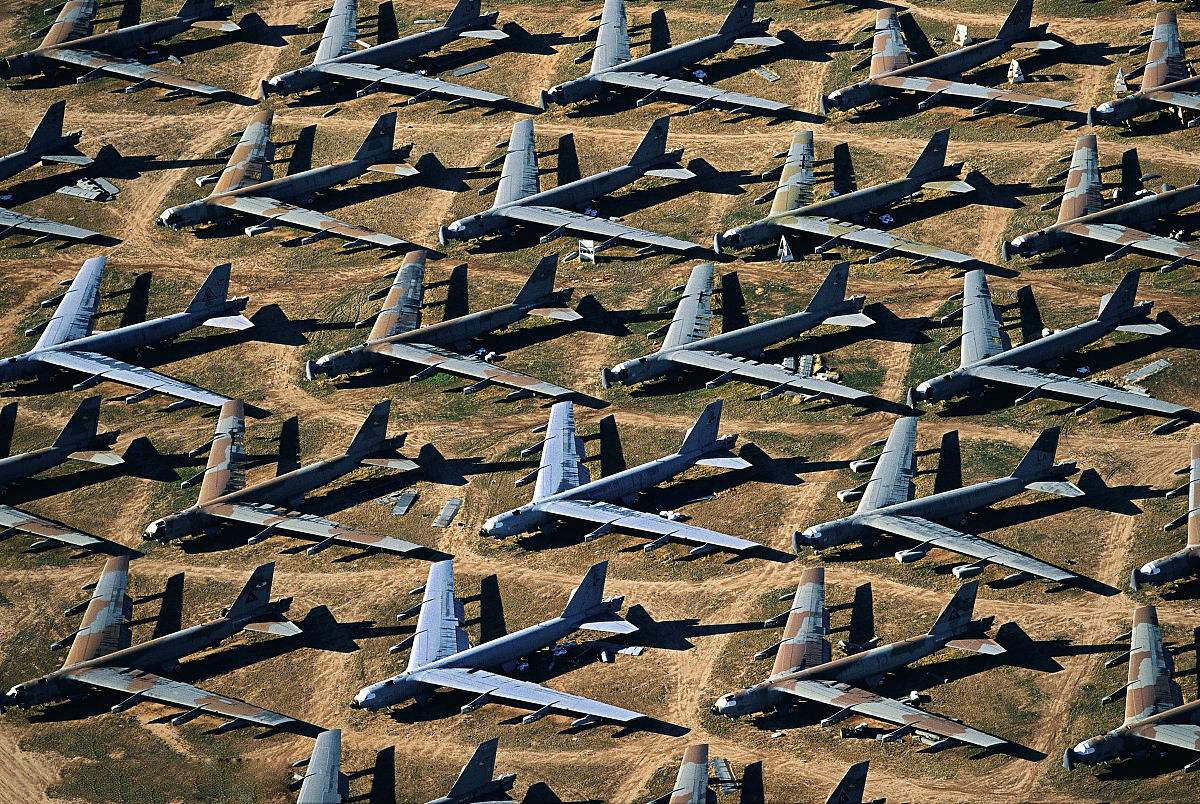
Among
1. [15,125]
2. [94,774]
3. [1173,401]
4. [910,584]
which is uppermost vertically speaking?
[15,125]

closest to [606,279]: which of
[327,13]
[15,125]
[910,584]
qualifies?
[910,584]

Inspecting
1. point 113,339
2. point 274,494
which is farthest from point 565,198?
point 274,494

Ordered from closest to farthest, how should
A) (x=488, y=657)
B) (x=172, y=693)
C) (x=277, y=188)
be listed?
(x=488, y=657)
(x=172, y=693)
(x=277, y=188)

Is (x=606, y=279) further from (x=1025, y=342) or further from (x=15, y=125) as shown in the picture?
(x=15, y=125)

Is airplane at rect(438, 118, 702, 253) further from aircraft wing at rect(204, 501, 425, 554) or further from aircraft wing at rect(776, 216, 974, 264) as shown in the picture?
aircraft wing at rect(204, 501, 425, 554)

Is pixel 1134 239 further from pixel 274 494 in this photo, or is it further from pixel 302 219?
pixel 274 494

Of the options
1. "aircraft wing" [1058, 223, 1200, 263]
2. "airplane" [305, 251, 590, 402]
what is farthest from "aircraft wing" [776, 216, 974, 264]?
"airplane" [305, 251, 590, 402]
